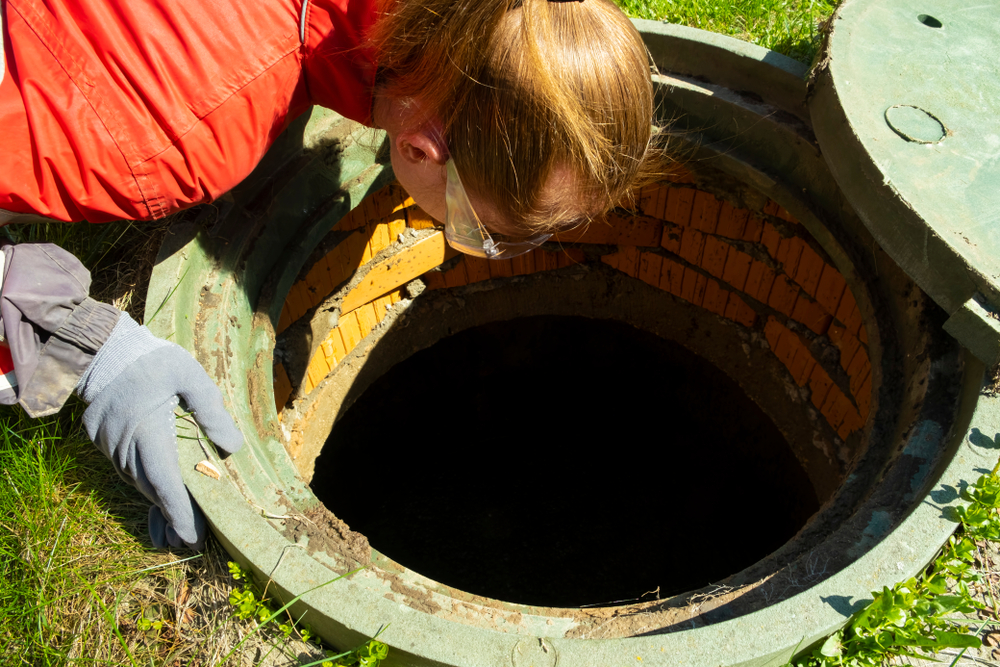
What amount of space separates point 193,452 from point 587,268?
8.05ft

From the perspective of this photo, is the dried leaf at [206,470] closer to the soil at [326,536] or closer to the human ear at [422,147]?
the soil at [326,536]

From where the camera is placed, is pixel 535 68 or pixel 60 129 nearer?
pixel 535 68

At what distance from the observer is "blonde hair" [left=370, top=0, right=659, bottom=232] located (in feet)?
4.23

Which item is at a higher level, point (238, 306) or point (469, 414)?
point (238, 306)

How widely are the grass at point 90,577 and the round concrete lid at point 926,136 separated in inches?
66.6

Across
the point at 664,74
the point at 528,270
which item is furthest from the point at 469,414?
the point at 664,74

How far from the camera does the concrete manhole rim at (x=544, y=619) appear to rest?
1376mm

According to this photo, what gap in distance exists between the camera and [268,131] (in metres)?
1.70

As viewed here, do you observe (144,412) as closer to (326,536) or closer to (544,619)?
(326,536)

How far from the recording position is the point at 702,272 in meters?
3.34

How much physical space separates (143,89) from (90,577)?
1.04 meters

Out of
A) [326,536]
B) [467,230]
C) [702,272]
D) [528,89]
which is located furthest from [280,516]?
[702,272]

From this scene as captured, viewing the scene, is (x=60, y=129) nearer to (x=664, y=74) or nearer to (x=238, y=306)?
(x=238, y=306)

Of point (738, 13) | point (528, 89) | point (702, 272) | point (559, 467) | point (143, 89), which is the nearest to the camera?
point (528, 89)
